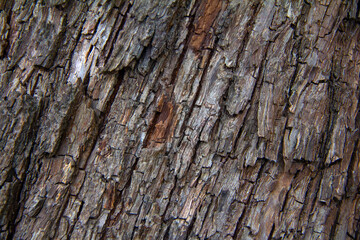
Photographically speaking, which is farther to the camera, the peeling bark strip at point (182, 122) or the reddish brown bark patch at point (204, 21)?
the reddish brown bark patch at point (204, 21)

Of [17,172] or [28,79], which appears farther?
[28,79]

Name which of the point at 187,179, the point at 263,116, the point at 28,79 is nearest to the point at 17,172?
the point at 28,79

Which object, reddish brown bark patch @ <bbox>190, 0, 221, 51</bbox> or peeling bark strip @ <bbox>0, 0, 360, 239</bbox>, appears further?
reddish brown bark patch @ <bbox>190, 0, 221, 51</bbox>

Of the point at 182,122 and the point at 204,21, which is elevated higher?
the point at 204,21

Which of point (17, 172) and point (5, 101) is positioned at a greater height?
point (5, 101)

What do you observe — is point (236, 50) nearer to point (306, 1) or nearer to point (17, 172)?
point (306, 1)

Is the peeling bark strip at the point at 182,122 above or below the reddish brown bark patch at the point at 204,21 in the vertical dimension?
below

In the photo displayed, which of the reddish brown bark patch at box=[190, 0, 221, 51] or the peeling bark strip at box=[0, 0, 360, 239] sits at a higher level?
the reddish brown bark patch at box=[190, 0, 221, 51]

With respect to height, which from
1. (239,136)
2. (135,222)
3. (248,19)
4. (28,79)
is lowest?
(135,222)
